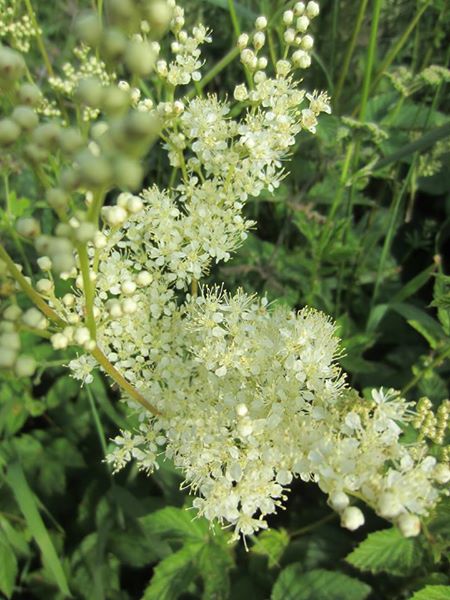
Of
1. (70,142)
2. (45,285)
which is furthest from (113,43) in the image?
(45,285)

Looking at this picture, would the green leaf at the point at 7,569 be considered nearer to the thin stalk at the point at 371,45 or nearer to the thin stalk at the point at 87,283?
the thin stalk at the point at 87,283

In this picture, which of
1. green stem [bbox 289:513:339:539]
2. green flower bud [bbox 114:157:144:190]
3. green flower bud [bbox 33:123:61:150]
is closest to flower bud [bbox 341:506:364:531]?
green flower bud [bbox 114:157:144:190]

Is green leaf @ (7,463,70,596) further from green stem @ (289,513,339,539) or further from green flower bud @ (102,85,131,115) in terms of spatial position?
green flower bud @ (102,85,131,115)

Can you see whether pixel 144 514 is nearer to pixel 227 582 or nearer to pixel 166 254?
pixel 227 582

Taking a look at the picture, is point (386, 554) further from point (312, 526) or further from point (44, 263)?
point (44, 263)

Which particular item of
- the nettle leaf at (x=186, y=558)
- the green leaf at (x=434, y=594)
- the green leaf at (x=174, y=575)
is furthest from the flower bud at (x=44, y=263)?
the green leaf at (x=434, y=594)

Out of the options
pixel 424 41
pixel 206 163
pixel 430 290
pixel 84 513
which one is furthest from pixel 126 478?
pixel 424 41
